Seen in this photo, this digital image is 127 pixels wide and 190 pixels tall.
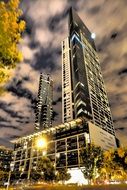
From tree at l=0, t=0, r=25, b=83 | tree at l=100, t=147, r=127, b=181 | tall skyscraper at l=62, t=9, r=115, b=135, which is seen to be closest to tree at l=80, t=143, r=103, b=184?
tree at l=100, t=147, r=127, b=181

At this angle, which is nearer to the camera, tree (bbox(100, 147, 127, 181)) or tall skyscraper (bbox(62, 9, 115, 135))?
tree (bbox(100, 147, 127, 181))

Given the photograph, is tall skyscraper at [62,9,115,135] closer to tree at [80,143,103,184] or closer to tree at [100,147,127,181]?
tree at [100,147,127,181]

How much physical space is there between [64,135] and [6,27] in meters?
99.9

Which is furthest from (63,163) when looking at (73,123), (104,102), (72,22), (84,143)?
(72,22)

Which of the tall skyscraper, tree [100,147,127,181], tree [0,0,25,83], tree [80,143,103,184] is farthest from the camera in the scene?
the tall skyscraper

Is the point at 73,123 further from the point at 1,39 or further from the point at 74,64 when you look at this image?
the point at 1,39

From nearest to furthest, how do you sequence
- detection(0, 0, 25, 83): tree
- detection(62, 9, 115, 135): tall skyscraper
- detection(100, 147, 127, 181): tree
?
detection(0, 0, 25, 83): tree, detection(100, 147, 127, 181): tree, detection(62, 9, 115, 135): tall skyscraper

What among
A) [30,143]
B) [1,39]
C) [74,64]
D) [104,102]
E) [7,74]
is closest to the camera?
[1,39]

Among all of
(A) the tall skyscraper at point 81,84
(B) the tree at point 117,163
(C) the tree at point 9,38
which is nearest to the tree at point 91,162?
(B) the tree at point 117,163

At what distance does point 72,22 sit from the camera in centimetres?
18212

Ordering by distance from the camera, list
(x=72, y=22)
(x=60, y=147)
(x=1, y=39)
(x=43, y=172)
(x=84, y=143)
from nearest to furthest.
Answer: (x=1, y=39) < (x=43, y=172) < (x=84, y=143) < (x=60, y=147) < (x=72, y=22)

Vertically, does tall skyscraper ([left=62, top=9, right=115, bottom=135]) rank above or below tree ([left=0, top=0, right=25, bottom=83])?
above

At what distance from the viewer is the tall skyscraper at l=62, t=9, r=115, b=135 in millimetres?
126625

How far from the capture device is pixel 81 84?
131500 millimetres
